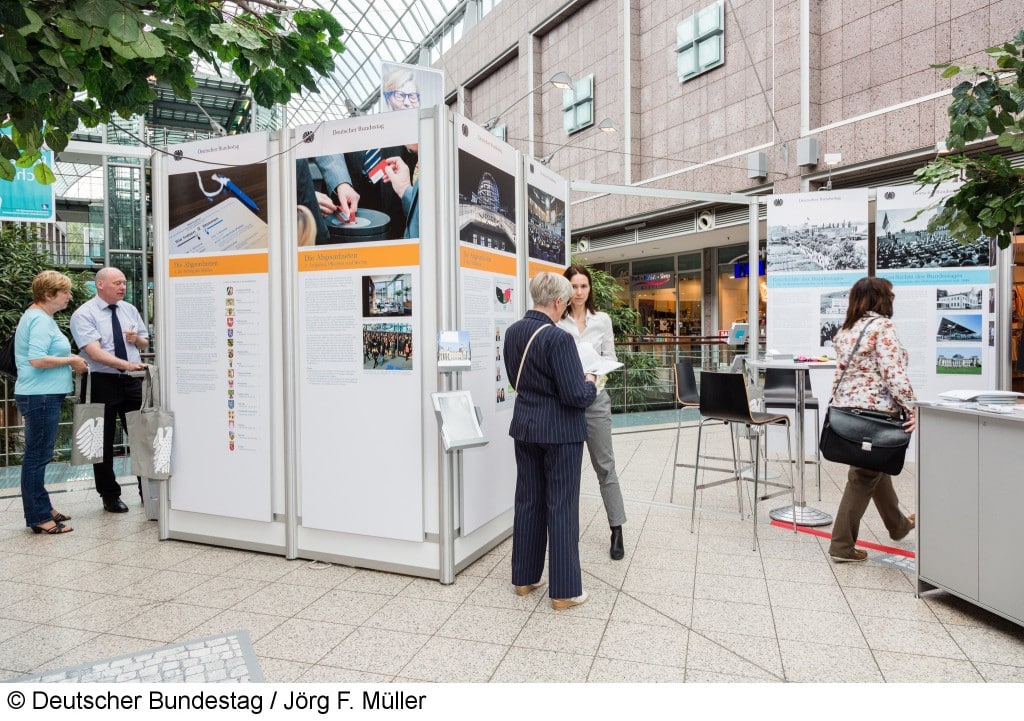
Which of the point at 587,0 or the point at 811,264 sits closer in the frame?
the point at 811,264

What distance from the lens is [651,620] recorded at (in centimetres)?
285

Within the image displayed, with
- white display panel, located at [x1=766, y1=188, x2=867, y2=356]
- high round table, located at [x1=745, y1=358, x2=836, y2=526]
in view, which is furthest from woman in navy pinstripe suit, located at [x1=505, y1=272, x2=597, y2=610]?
white display panel, located at [x1=766, y1=188, x2=867, y2=356]

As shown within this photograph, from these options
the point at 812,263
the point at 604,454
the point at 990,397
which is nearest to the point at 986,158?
the point at 990,397

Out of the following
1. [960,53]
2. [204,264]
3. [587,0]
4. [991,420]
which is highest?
[587,0]

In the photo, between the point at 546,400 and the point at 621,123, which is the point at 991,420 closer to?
the point at 546,400

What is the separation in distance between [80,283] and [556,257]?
6351 millimetres

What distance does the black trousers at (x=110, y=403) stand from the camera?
4.52 metres

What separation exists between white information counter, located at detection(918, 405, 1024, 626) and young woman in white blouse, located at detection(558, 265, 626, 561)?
4.81ft

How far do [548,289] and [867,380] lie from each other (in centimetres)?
177

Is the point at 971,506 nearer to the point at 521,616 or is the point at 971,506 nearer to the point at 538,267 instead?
the point at 521,616

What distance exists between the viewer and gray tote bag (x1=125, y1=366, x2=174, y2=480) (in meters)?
3.88

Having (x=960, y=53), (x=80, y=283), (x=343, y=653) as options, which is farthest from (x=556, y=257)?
(x=960, y=53)

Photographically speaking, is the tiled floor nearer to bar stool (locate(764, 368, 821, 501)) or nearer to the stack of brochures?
the stack of brochures

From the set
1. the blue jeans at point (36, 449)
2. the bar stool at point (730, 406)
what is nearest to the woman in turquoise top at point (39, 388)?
the blue jeans at point (36, 449)
